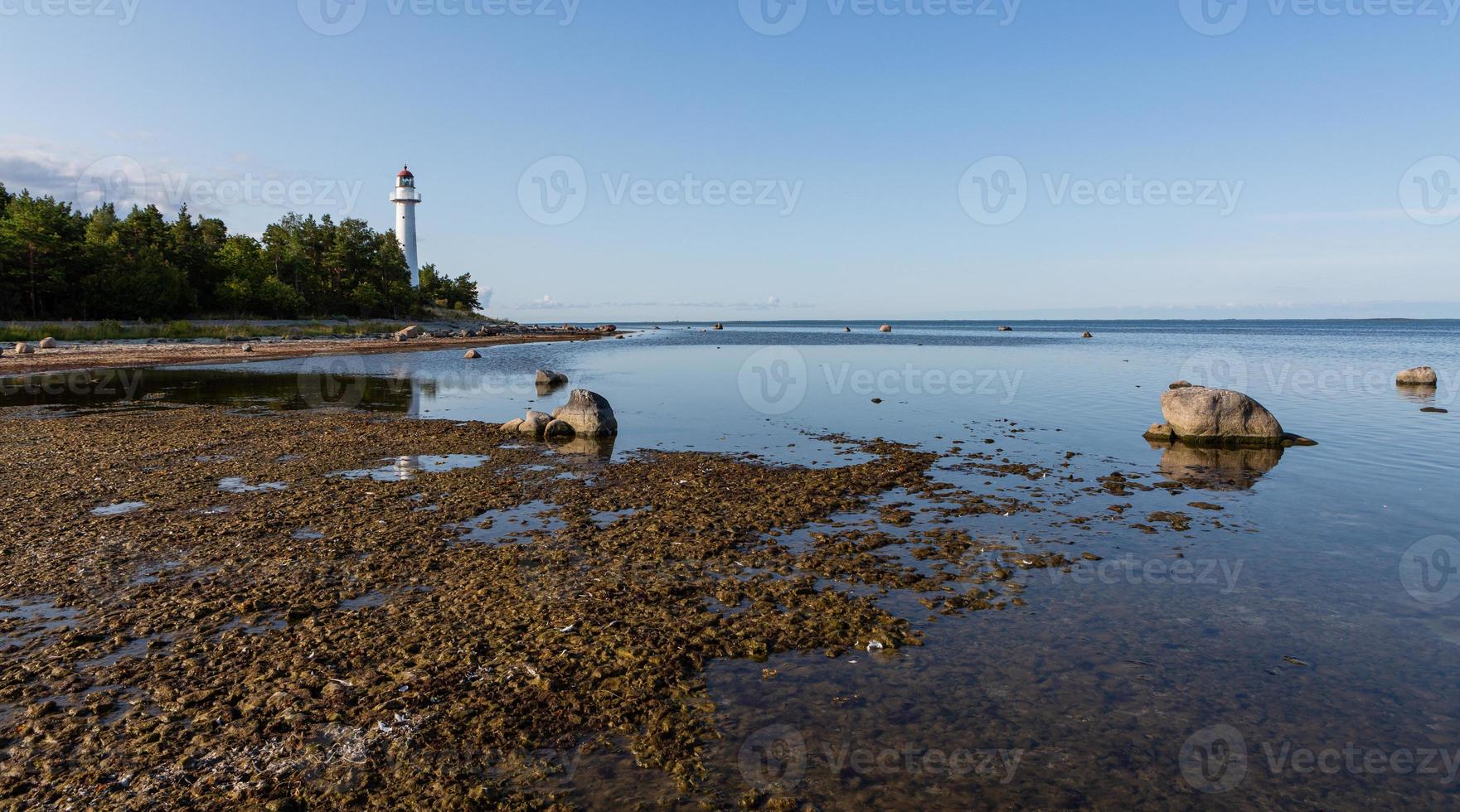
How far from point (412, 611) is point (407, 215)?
126m

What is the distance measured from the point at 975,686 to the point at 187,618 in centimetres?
850

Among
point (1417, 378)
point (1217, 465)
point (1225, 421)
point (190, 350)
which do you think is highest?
point (1417, 378)

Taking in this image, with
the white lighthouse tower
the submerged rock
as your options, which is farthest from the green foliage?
the submerged rock

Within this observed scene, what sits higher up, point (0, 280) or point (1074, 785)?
point (0, 280)

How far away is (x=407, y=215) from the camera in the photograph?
11869cm

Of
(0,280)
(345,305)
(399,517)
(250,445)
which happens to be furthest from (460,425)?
(345,305)

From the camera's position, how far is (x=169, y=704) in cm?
611

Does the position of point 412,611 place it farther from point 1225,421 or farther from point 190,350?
point 190,350

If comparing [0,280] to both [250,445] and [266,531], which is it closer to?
[250,445]

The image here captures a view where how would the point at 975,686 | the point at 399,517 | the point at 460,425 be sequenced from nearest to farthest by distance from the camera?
the point at 975,686, the point at 399,517, the point at 460,425

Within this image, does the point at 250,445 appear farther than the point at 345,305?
No

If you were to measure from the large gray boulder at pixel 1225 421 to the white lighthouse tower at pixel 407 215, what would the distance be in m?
121

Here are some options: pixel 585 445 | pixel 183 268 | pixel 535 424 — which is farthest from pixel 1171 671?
pixel 183 268

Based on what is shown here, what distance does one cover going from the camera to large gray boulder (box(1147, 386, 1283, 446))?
20.1 m
